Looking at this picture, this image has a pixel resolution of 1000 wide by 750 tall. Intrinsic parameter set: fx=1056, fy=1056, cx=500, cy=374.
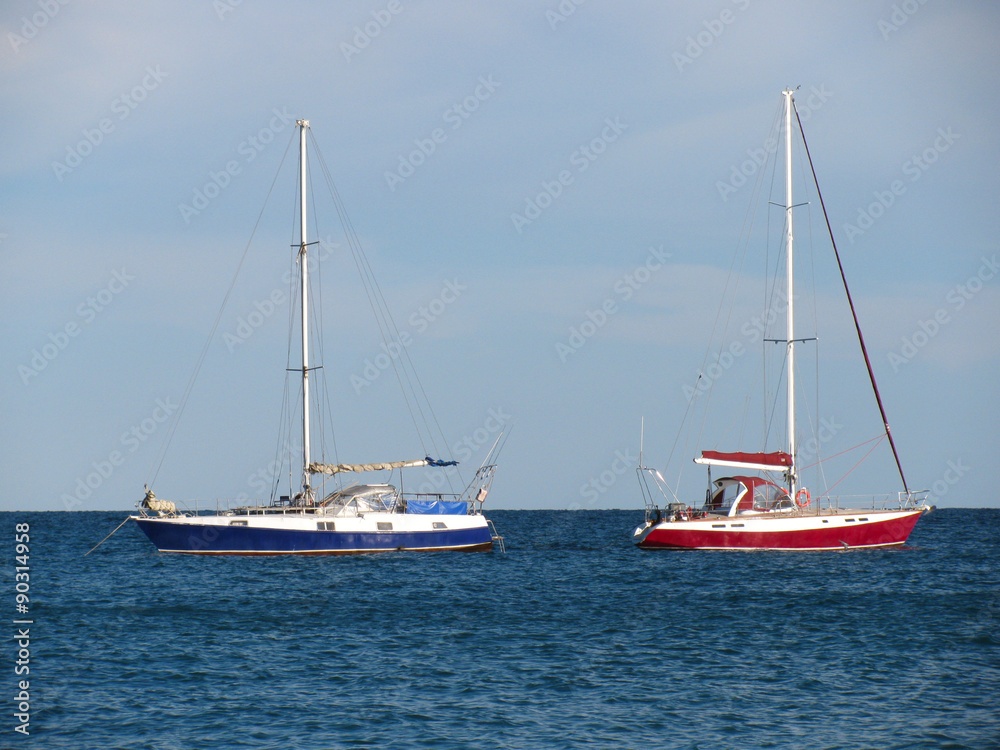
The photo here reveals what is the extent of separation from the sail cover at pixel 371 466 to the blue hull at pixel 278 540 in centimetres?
415

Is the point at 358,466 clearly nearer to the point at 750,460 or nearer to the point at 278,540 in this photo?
the point at 278,540

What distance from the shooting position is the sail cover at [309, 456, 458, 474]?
56281 mm

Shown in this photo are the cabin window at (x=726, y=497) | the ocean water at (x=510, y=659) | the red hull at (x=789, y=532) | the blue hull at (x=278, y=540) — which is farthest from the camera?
the cabin window at (x=726, y=497)

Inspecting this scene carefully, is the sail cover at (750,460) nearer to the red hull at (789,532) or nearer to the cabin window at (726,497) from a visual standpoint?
the cabin window at (726,497)

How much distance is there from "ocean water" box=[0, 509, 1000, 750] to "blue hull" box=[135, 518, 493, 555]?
3263 mm

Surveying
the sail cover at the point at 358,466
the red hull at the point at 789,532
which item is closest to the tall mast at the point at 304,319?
the sail cover at the point at 358,466

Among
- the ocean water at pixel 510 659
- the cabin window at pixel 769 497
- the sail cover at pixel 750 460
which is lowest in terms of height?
the ocean water at pixel 510 659

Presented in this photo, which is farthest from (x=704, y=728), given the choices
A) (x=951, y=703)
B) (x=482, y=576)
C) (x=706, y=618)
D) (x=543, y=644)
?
(x=482, y=576)

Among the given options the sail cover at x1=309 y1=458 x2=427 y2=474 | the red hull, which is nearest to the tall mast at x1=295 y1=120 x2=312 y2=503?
the sail cover at x1=309 y1=458 x2=427 y2=474

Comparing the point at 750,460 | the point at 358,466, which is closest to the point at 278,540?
the point at 358,466

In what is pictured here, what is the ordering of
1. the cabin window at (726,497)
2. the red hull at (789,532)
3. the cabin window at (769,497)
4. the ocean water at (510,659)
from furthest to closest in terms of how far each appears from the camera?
1. the cabin window at (726,497)
2. the cabin window at (769,497)
3. the red hull at (789,532)
4. the ocean water at (510,659)

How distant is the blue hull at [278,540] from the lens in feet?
174

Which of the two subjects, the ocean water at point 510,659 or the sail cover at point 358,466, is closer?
the ocean water at point 510,659

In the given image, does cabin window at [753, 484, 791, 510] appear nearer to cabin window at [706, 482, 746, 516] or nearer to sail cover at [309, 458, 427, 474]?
cabin window at [706, 482, 746, 516]
